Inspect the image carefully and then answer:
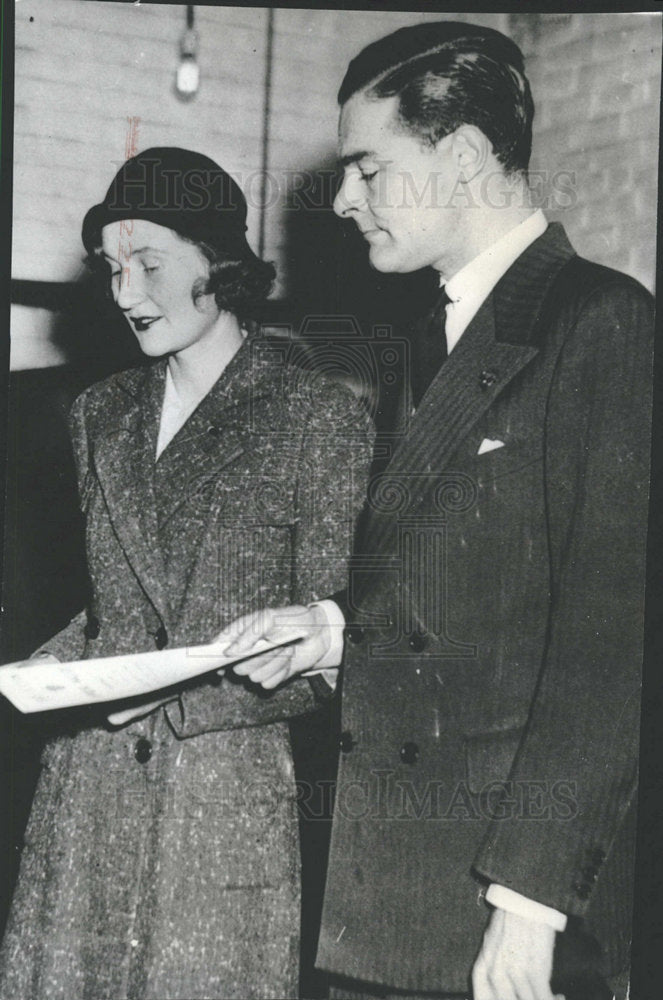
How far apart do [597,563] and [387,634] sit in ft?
0.93

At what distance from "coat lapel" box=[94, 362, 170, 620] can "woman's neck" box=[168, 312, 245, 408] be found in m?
0.03

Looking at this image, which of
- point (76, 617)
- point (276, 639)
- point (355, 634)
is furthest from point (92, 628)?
point (355, 634)

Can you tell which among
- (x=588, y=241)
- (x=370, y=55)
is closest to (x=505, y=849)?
(x=588, y=241)

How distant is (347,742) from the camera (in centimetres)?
129

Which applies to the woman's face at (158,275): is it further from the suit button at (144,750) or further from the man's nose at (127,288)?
the suit button at (144,750)

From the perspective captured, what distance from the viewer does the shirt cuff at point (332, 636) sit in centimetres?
130

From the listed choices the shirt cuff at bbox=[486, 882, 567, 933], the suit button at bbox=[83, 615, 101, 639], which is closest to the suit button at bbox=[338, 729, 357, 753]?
the shirt cuff at bbox=[486, 882, 567, 933]

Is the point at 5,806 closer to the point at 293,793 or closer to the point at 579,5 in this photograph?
the point at 293,793

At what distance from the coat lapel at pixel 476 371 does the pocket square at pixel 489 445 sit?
0.03 metres

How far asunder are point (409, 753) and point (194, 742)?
0.93 feet

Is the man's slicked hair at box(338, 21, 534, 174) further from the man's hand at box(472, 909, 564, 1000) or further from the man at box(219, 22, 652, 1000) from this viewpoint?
the man's hand at box(472, 909, 564, 1000)

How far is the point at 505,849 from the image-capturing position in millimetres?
1197

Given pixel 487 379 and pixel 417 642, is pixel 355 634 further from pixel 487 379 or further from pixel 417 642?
pixel 487 379

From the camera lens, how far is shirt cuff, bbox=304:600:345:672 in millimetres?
1301
